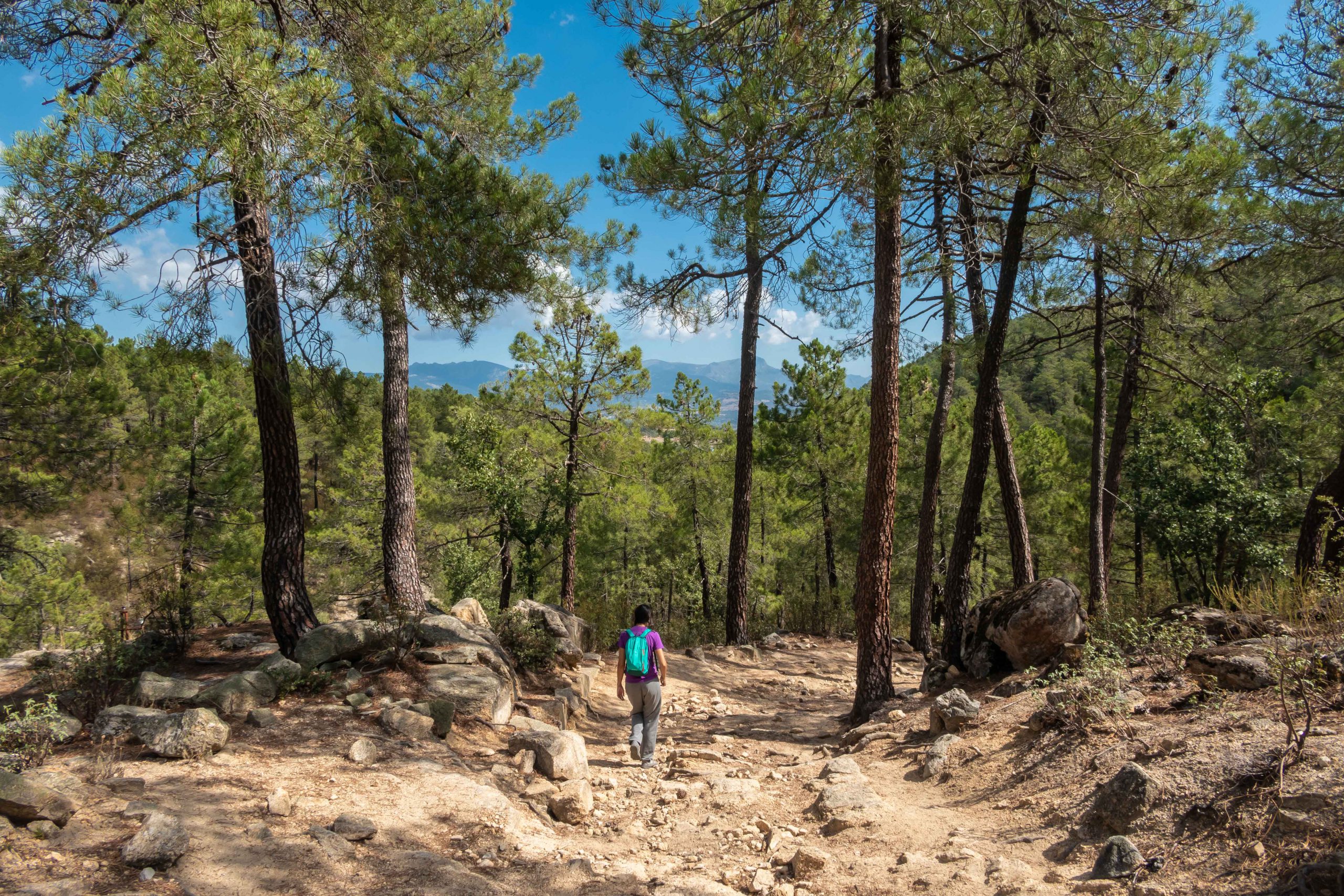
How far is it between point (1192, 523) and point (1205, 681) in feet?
47.9

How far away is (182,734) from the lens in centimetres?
462

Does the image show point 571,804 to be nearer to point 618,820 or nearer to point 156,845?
point 618,820

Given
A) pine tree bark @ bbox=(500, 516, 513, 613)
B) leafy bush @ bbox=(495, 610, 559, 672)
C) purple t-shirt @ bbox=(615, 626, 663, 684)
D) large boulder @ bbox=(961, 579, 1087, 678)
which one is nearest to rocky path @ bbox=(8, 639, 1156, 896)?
purple t-shirt @ bbox=(615, 626, 663, 684)

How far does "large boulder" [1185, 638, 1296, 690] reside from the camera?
4.59m

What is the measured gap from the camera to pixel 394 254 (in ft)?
19.4

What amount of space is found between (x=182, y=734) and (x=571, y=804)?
2.66 metres

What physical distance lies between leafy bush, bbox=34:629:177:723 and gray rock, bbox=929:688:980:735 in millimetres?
6753

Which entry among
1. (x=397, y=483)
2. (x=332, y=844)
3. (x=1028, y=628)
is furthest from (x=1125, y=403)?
(x=332, y=844)

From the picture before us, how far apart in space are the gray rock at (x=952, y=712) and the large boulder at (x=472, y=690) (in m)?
3.98

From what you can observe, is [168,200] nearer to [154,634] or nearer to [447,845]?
[447,845]

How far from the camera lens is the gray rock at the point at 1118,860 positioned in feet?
10.6

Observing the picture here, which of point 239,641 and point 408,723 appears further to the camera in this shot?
point 239,641

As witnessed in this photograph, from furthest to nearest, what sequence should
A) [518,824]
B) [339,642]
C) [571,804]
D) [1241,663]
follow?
1. [339,642]
2. [571,804]
3. [1241,663]
4. [518,824]

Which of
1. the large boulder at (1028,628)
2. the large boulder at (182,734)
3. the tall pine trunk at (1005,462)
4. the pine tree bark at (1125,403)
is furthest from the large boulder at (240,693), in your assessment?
the pine tree bark at (1125,403)
